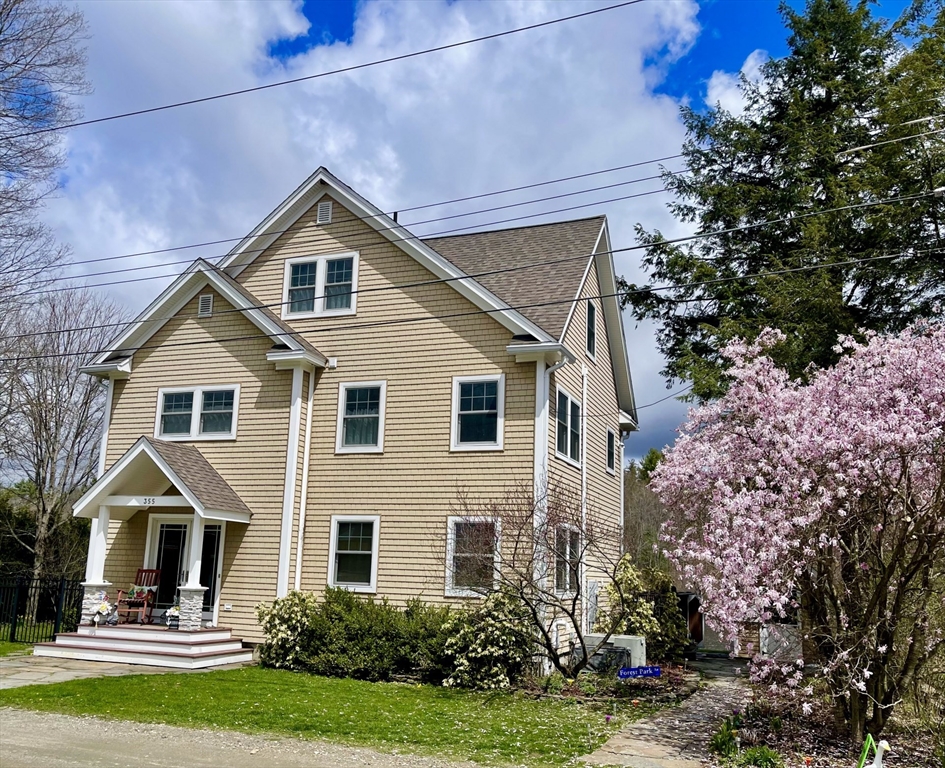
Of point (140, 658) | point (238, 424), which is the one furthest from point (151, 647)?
point (238, 424)

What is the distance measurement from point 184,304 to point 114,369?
2.20 m

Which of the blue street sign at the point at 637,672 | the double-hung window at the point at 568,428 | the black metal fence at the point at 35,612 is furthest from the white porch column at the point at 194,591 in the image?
the blue street sign at the point at 637,672

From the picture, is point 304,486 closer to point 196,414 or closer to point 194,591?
point 194,591

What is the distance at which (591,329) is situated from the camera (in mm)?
19766

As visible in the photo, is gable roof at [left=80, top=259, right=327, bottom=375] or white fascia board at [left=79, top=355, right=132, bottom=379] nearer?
gable roof at [left=80, top=259, right=327, bottom=375]

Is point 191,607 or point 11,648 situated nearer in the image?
point 191,607

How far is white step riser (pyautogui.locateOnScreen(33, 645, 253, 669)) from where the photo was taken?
1520 centimetres

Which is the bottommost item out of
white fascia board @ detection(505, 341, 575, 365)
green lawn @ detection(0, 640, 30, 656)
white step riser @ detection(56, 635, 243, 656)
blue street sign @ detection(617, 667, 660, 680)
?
green lawn @ detection(0, 640, 30, 656)

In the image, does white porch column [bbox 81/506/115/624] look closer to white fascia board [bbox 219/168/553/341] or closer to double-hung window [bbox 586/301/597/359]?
white fascia board [bbox 219/168/553/341]

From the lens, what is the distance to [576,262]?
59.7 ft

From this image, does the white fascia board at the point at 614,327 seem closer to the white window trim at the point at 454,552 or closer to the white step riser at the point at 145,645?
the white window trim at the point at 454,552

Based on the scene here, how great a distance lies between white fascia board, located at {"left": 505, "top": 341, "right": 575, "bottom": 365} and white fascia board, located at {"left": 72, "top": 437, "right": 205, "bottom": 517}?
685cm

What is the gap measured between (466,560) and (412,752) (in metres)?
6.55

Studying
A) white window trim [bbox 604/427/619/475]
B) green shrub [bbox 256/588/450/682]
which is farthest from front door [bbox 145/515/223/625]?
white window trim [bbox 604/427/619/475]
